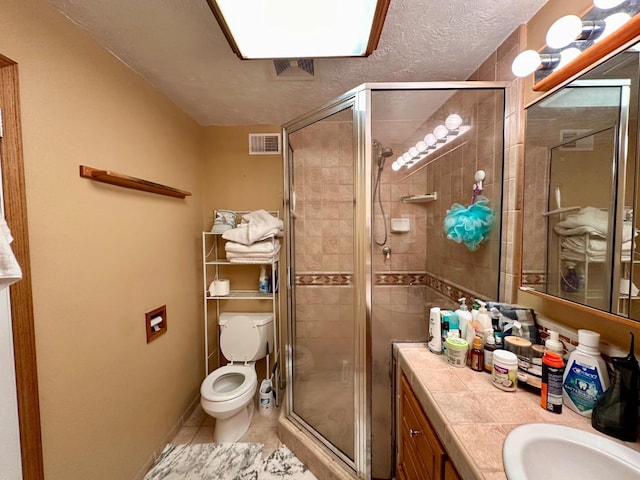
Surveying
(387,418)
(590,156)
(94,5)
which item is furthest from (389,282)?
(94,5)

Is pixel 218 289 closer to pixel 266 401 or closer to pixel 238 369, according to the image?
pixel 238 369

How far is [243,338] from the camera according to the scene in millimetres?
1943

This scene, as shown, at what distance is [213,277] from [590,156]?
7.68 ft

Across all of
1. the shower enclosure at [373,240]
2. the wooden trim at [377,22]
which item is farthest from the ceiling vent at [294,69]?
the wooden trim at [377,22]

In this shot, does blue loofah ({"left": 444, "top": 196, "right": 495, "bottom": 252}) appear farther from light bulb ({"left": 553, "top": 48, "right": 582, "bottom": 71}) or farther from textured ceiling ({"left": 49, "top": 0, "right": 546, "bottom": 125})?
textured ceiling ({"left": 49, "top": 0, "right": 546, "bottom": 125})

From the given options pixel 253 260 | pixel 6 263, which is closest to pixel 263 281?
pixel 253 260

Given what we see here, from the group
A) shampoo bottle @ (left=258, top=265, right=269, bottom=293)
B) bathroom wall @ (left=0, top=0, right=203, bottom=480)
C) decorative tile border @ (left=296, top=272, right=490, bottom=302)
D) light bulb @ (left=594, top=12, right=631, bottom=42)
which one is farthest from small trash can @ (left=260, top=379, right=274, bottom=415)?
light bulb @ (left=594, top=12, right=631, bottom=42)

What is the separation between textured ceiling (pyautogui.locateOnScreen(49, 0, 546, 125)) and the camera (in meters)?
0.99

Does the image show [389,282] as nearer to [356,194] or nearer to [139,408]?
[356,194]

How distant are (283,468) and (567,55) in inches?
93.6

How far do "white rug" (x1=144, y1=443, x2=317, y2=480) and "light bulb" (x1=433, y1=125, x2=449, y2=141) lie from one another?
2.18 metres

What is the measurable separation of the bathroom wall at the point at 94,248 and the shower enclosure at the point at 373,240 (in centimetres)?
84

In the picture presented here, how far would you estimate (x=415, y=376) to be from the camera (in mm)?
925

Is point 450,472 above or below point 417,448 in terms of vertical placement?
above
